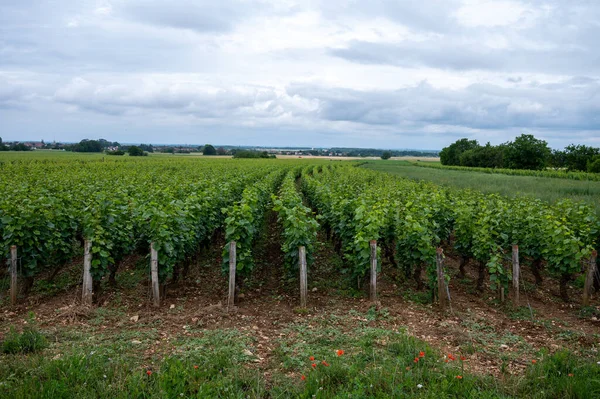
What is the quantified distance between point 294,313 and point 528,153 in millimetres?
85484

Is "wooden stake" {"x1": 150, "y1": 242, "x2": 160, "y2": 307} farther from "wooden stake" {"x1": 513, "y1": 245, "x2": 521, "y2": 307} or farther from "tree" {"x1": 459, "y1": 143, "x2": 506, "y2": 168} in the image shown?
"tree" {"x1": 459, "y1": 143, "x2": 506, "y2": 168}

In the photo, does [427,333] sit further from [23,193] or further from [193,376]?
[23,193]

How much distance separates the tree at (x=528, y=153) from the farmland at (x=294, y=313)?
3055 inches

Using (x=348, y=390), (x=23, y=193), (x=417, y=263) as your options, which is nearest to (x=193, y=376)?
(x=348, y=390)

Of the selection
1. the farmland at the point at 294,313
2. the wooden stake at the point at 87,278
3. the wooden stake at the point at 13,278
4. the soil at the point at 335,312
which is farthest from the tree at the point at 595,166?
the wooden stake at the point at 13,278

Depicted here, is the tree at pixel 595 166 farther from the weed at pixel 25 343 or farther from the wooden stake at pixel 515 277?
the weed at pixel 25 343

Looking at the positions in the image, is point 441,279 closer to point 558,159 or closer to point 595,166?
point 595,166

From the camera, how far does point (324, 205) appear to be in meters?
15.3

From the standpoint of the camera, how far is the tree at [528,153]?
79562 mm

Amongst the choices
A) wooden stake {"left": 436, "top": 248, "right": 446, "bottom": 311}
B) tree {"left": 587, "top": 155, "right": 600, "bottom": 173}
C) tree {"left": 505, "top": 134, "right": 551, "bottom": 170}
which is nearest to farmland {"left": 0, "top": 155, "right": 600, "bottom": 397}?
wooden stake {"left": 436, "top": 248, "right": 446, "bottom": 311}

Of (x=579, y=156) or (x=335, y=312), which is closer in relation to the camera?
(x=335, y=312)

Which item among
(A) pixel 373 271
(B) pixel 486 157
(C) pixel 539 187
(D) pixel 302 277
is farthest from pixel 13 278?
(B) pixel 486 157

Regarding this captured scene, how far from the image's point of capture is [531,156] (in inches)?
3155

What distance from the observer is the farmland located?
509cm
